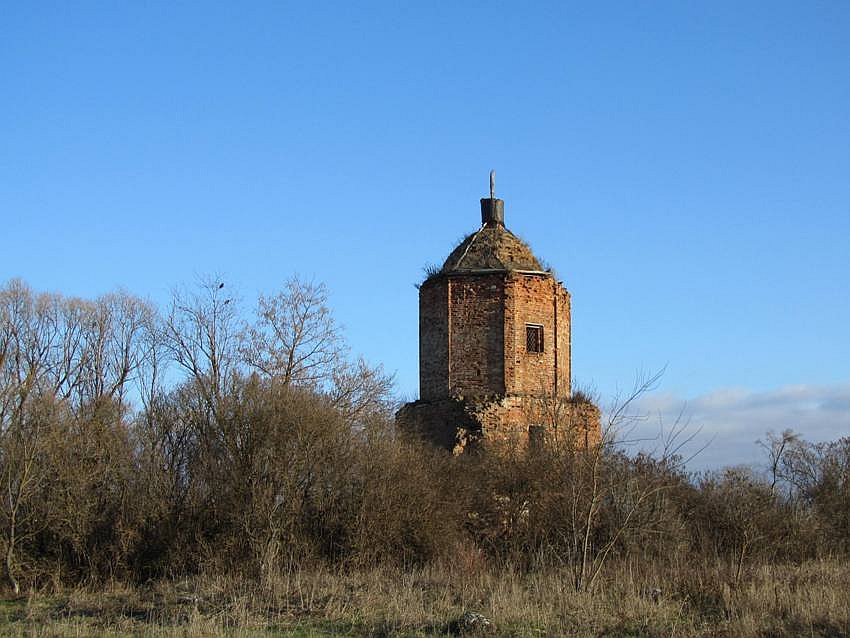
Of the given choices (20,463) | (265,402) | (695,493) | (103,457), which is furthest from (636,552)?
(20,463)

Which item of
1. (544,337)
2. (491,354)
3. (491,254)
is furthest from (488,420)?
(491,254)

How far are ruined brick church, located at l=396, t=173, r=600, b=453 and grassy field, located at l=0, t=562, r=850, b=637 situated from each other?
885 centimetres

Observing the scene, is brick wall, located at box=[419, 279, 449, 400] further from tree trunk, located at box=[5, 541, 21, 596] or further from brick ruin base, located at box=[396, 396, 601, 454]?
tree trunk, located at box=[5, 541, 21, 596]

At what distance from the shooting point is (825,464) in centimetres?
2394

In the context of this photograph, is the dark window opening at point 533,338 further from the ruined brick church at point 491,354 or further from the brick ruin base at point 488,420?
the brick ruin base at point 488,420

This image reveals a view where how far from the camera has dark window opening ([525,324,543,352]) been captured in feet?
86.4

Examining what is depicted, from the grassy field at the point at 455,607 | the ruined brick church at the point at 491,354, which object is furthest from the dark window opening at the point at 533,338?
the grassy field at the point at 455,607

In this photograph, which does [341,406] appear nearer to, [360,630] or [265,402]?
[265,402]

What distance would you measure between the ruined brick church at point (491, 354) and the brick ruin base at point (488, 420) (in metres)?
0.03

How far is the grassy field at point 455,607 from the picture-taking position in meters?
12.1

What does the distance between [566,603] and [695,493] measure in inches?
385

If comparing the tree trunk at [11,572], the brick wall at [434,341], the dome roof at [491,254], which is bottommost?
the tree trunk at [11,572]

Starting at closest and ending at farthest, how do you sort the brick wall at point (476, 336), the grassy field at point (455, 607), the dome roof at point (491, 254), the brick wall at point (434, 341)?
the grassy field at point (455, 607)
the brick wall at point (476, 336)
the brick wall at point (434, 341)
the dome roof at point (491, 254)

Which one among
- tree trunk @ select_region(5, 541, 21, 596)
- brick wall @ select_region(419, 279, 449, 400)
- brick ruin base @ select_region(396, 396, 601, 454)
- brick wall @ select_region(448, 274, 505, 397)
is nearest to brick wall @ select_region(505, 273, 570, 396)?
brick wall @ select_region(448, 274, 505, 397)
